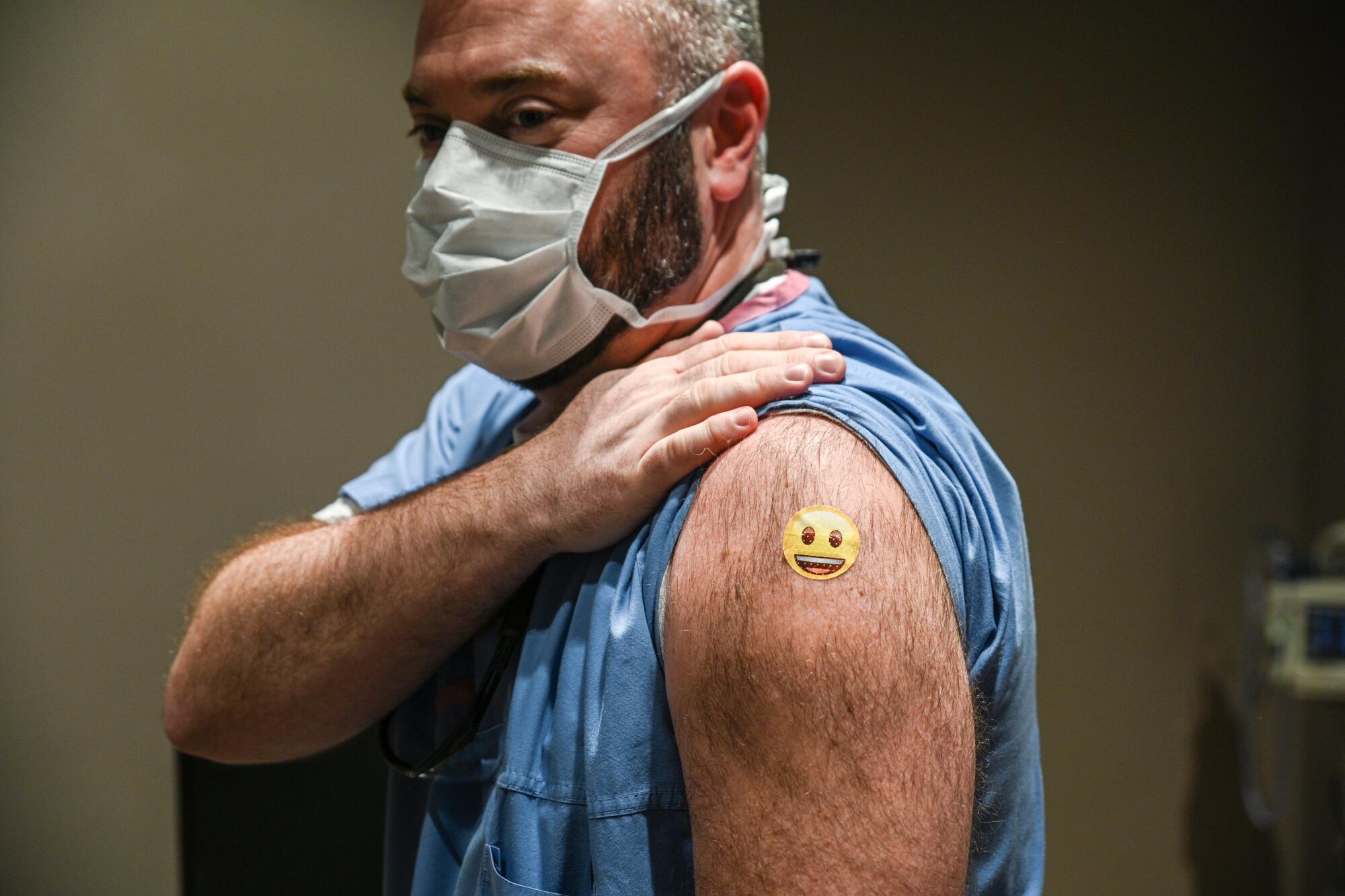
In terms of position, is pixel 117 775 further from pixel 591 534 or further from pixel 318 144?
pixel 591 534

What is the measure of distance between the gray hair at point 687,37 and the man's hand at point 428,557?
28 centimetres

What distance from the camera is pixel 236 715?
1.23 metres

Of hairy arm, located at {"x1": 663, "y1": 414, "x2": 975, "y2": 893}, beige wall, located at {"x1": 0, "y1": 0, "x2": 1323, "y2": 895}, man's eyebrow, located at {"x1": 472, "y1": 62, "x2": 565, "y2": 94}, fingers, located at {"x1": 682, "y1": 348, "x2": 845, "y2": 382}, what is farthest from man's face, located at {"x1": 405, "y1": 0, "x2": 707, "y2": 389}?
beige wall, located at {"x1": 0, "y1": 0, "x2": 1323, "y2": 895}

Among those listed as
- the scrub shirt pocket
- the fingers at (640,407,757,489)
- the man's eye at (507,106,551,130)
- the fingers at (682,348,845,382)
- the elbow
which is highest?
the man's eye at (507,106,551,130)

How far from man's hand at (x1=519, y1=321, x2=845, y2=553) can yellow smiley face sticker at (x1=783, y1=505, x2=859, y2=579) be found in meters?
0.11

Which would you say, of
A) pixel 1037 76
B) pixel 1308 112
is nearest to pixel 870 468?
pixel 1037 76

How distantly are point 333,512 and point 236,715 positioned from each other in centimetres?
29

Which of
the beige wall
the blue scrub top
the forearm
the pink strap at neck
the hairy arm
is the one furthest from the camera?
the beige wall

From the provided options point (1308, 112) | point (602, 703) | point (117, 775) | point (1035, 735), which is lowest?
point (117, 775)

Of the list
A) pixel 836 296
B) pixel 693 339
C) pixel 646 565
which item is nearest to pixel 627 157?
pixel 693 339

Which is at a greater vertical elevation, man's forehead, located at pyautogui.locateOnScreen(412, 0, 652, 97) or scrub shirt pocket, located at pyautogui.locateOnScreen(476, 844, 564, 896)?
man's forehead, located at pyautogui.locateOnScreen(412, 0, 652, 97)

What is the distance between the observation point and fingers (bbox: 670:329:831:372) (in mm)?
999

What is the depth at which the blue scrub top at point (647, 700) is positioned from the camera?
0.91 m

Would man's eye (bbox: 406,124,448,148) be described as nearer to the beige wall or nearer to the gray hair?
the gray hair
